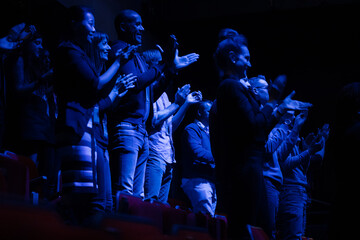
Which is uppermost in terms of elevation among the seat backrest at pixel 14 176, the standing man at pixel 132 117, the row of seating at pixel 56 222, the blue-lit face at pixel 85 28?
the blue-lit face at pixel 85 28

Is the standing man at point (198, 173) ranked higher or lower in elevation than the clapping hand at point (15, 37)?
lower

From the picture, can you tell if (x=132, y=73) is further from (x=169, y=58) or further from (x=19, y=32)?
(x=19, y=32)

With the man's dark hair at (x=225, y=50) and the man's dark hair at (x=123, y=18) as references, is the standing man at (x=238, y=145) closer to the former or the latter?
the man's dark hair at (x=225, y=50)

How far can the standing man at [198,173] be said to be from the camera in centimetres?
412

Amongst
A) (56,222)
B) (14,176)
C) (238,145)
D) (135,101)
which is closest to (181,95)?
(135,101)

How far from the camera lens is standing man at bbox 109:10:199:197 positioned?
278 cm

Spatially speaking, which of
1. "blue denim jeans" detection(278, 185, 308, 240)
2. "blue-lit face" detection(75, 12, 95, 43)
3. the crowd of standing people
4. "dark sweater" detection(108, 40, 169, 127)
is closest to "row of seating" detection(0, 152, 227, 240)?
the crowd of standing people

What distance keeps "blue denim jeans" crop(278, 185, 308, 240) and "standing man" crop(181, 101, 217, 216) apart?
0.67 metres

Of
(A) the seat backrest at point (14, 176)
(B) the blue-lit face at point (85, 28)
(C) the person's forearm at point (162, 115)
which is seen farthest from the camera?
(C) the person's forearm at point (162, 115)

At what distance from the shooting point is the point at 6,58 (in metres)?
3.59

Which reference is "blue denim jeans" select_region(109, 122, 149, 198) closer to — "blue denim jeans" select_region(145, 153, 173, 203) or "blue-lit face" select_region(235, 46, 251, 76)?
"blue denim jeans" select_region(145, 153, 173, 203)

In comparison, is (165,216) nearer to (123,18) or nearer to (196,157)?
(123,18)

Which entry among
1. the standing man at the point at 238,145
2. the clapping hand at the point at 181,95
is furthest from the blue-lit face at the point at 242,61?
the clapping hand at the point at 181,95

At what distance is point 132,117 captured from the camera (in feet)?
9.50
